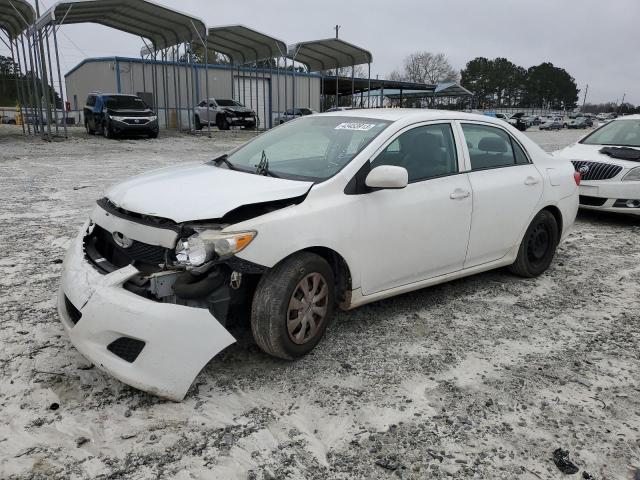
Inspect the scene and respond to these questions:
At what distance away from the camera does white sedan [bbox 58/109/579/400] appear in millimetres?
2689

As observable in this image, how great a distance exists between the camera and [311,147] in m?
3.93

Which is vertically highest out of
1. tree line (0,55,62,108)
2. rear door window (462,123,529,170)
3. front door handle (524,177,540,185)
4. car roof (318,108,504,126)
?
tree line (0,55,62,108)

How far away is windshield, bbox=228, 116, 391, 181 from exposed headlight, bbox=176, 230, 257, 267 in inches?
31.9

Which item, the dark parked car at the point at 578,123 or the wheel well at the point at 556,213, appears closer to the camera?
the wheel well at the point at 556,213

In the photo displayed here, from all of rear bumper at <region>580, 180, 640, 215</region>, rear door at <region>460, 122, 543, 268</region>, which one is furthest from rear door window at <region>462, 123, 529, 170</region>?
rear bumper at <region>580, 180, 640, 215</region>

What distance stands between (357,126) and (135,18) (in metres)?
19.6

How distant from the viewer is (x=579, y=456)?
2479mm

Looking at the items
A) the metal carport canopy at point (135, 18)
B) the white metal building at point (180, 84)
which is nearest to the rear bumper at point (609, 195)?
the metal carport canopy at point (135, 18)

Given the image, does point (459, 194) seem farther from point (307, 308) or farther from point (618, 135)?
point (618, 135)

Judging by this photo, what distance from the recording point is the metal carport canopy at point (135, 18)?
57.3 ft

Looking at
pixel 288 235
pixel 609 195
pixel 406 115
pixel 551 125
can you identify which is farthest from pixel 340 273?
pixel 551 125

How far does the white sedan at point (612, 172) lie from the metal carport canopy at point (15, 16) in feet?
58.4

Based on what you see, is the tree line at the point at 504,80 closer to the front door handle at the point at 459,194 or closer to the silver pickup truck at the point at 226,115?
the silver pickup truck at the point at 226,115

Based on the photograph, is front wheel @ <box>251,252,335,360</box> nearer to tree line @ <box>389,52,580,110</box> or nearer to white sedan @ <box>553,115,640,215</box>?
white sedan @ <box>553,115,640,215</box>
